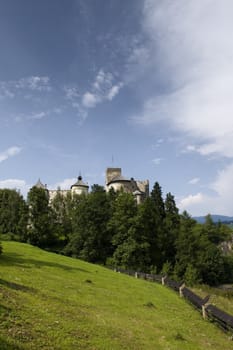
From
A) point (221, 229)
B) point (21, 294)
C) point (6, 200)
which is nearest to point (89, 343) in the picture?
point (21, 294)

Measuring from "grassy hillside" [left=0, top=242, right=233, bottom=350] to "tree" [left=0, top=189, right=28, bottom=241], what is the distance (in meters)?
45.0

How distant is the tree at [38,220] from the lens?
2489 inches

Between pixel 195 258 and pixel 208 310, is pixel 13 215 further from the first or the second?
pixel 208 310

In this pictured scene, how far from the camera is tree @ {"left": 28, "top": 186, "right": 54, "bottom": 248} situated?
63.2 metres

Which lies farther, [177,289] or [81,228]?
[81,228]

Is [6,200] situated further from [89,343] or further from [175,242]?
[89,343]

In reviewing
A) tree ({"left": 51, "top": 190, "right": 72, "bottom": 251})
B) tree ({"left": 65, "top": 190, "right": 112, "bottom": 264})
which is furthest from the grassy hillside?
tree ({"left": 51, "top": 190, "right": 72, "bottom": 251})

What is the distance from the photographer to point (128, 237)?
5356 centimetres

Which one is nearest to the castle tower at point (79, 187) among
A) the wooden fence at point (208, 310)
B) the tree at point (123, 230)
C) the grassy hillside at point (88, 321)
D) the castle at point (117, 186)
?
the castle at point (117, 186)

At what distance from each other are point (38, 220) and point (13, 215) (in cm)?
1218

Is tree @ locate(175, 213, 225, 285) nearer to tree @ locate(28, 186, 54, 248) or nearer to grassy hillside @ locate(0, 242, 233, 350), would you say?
tree @ locate(28, 186, 54, 248)

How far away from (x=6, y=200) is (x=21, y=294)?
3013 inches

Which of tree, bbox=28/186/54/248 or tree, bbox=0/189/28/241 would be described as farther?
tree, bbox=0/189/28/241

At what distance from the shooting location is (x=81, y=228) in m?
59.7
